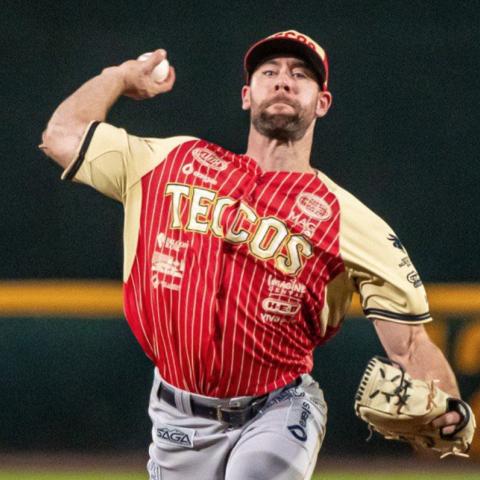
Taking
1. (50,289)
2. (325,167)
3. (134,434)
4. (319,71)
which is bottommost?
(134,434)

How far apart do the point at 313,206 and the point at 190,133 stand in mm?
3728

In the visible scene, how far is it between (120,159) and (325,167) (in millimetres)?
3884

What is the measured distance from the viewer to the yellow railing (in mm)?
8828

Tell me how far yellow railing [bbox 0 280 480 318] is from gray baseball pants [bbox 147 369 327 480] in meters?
3.51

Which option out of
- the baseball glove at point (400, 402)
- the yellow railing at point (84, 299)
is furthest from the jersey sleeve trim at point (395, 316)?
the yellow railing at point (84, 299)

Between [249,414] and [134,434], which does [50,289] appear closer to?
[134,434]

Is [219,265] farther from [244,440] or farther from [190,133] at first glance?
[190,133]

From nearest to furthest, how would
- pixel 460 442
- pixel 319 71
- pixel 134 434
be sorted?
pixel 460 442, pixel 319 71, pixel 134 434

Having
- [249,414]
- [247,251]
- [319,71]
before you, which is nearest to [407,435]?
[249,414]

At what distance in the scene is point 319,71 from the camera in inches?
217

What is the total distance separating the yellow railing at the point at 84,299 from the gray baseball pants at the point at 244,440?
3.51 m

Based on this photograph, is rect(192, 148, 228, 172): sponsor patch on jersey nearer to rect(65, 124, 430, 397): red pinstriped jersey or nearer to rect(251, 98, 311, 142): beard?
rect(65, 124, 430, 397): red pinstriped jersey

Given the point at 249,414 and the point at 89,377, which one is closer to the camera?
the point at 249,414

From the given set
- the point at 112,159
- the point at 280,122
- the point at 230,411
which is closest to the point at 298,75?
the point at 280,122
